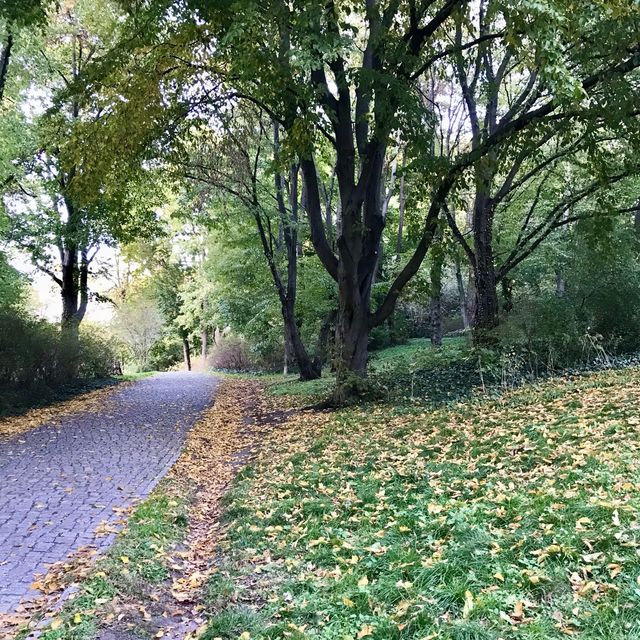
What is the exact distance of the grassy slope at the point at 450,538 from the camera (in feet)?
9.79

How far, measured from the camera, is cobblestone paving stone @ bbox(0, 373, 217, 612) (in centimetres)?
442

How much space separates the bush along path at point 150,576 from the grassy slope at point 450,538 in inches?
8.6

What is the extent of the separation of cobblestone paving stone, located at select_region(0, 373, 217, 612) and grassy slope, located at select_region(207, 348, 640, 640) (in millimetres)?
1315

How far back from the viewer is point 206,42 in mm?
9906

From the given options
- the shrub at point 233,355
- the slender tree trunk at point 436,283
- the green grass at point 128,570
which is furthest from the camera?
the shrub at point 233,355

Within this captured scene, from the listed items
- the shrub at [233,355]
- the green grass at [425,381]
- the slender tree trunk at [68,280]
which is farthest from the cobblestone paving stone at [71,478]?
the shrub at [233,355]

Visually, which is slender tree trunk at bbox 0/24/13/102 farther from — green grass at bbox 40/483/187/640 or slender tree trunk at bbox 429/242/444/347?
green grass at bbox 40/483/187/640

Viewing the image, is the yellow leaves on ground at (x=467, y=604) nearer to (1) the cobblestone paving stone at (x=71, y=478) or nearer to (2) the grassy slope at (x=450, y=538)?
(2) the grassy slope at (x=450, y=538)

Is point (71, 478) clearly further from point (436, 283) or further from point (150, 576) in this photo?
point (436, 283)

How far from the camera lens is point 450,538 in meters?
3.91

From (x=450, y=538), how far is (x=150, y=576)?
2192mm

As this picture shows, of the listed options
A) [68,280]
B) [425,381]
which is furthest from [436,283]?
[68,280]

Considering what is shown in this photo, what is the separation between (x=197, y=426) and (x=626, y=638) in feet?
30.2

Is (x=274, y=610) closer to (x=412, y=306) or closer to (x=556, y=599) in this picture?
(x=556, y=599)
